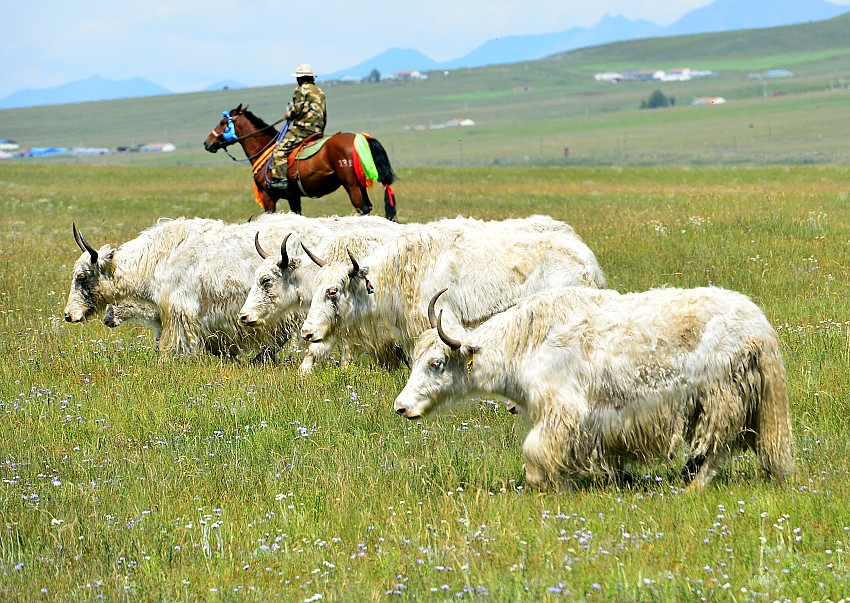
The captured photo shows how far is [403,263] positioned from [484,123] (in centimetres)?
14644

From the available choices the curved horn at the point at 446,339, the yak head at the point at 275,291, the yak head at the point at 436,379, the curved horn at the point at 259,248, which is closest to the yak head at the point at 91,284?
the curved horn at the point at 259,248

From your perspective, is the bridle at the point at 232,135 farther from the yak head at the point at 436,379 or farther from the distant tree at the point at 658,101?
the distant tree at the point at 658,101

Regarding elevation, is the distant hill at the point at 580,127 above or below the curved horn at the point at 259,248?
below

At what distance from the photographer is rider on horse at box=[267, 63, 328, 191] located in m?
17.8

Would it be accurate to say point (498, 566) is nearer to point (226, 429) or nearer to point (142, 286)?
point (226, 429)

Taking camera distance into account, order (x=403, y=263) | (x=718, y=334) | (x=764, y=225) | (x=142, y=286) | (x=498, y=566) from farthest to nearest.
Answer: (x=764, y=225)
(x=142, y=286)
(x=403, y=263)
(x=718, y=334)
(x=498, y=566)

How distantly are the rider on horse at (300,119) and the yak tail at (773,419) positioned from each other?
12.3 m

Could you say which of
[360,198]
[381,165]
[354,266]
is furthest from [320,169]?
[354,266]

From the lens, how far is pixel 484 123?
15375 centimetres

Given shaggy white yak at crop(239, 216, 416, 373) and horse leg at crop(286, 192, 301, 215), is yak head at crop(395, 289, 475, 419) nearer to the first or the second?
shaggy white yak at crop(239, 216, 416, 373)

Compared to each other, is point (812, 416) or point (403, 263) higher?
point (403, 263)

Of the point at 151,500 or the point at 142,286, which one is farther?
the point at 142,286

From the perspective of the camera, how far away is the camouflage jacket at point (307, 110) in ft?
58.2

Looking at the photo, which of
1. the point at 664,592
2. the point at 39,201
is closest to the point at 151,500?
the point at 664,592
